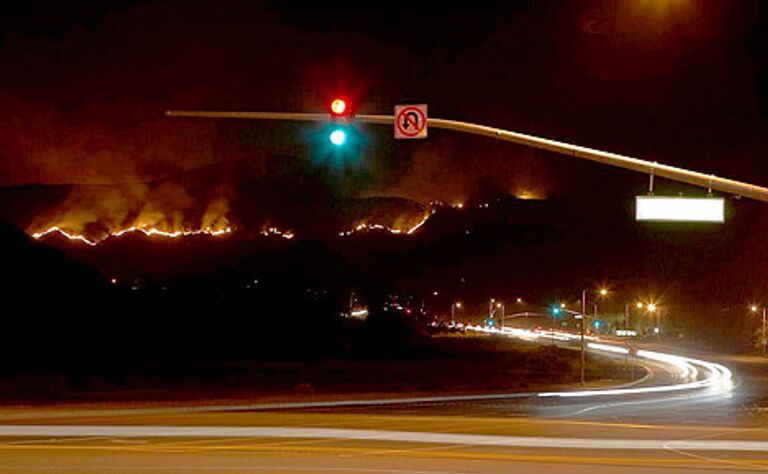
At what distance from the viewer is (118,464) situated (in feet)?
63.6

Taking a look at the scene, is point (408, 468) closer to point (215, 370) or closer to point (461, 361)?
point (215, 370)

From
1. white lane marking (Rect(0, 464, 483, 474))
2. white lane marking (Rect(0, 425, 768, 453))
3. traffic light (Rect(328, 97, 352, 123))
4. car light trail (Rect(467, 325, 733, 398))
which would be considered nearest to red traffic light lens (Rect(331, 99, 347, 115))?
traffic light (Rect(328, 97, 352, 123))

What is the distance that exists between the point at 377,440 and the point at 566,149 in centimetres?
861

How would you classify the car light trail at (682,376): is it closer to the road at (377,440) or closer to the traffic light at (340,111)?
the road at (377,440)

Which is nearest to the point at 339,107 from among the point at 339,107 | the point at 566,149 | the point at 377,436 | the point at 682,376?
the point at 339,107

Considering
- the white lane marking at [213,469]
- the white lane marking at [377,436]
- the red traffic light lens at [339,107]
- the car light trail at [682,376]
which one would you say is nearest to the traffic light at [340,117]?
the red traffic light lens at [339,107]

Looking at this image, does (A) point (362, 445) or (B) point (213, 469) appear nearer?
(B) point (213, 469)

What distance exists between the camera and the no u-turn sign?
19.5 metres

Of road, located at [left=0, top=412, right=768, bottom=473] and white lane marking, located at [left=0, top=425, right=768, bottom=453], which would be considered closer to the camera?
road, located at [left=0, top=412, right=768, bottom=473]

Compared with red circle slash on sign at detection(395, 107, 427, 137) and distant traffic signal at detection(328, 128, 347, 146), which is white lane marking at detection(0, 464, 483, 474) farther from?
red circle slash on sign at detection(395, 107, 427, 137)

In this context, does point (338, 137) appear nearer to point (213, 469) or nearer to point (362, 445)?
point (213, 469)

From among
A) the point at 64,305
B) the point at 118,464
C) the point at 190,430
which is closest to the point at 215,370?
the point at 64,305

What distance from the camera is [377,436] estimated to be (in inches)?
1046

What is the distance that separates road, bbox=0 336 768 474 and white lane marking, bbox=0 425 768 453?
0.03 meters
